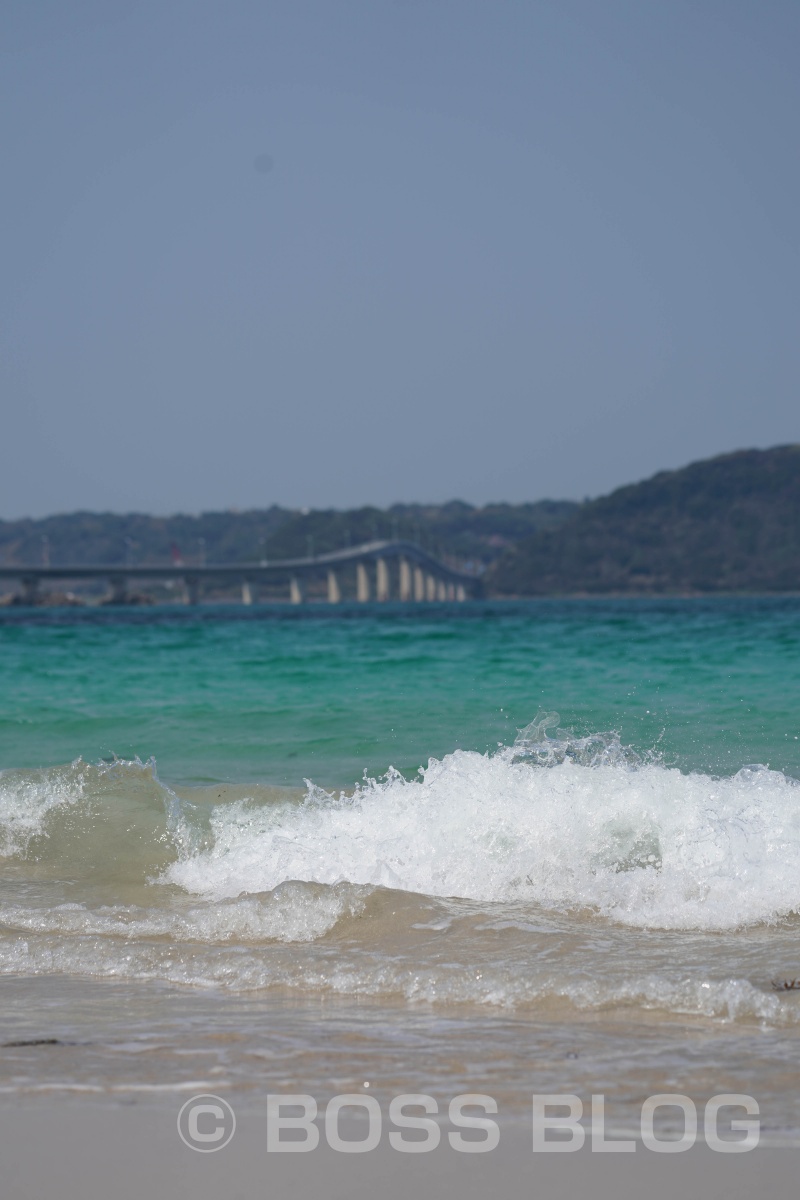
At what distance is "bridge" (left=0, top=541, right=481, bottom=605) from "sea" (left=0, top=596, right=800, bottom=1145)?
298 ft

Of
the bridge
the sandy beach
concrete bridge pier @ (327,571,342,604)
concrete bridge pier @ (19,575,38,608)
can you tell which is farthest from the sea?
concrete bridge pier @ (327,571,342,604)

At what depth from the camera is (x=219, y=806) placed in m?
7.92

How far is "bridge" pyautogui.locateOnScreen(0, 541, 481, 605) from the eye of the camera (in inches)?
4018

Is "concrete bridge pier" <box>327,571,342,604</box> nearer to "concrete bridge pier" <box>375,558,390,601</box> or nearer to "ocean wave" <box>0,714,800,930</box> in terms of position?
"concrete bridge pier" <box>375,558,390,601</box>

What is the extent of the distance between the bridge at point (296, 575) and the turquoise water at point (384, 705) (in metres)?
79.0

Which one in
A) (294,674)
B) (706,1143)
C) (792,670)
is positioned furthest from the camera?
(294,674)

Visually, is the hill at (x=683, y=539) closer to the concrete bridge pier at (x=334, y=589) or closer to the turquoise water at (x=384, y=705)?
the concrete bridge pier at (x=334, y=589)

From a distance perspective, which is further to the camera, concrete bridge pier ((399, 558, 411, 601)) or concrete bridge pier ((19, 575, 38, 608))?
concrete bridge pier ((399, 558, 411, 601))

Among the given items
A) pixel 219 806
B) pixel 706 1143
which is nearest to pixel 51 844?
pixel 219 806

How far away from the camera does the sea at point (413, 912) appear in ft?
11.4

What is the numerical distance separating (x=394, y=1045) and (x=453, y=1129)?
738 mm

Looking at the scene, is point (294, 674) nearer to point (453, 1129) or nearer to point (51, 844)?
point (51, 844)

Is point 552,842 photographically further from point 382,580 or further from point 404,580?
point 404,580

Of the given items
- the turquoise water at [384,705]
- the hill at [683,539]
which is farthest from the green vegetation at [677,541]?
the turquoise water at [384,705]
